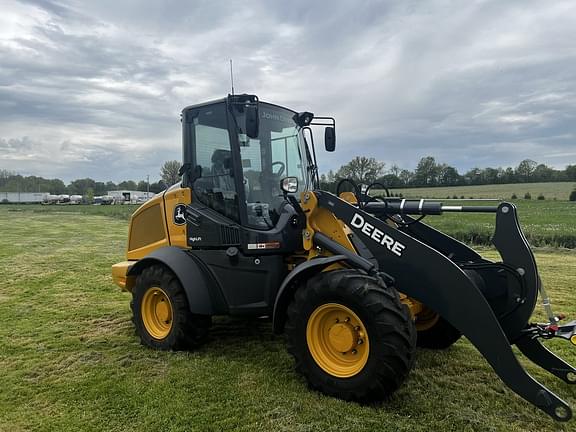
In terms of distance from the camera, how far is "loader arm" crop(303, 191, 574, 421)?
133 inches

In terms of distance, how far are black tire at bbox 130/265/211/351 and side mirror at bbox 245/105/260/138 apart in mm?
1784

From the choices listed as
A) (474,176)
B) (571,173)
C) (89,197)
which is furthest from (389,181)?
(89,197)

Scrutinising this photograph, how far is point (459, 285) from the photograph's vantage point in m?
3.63

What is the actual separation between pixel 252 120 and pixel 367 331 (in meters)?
2.23

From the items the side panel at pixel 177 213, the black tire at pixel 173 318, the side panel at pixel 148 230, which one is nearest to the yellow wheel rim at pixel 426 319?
the black tire at pixel 173 318

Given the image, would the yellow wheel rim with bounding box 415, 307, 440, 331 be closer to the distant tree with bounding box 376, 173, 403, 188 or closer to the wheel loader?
the wheel loader

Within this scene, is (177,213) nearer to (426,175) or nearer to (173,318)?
(173,318)

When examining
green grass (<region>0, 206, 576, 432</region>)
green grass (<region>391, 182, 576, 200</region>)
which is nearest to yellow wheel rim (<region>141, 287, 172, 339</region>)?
green grass (<region>0, 206, 576, 432</region>)

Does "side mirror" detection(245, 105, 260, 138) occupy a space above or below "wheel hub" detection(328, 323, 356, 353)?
above

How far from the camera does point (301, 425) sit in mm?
3506

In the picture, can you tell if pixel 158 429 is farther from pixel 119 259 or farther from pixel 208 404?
pixel 119 259

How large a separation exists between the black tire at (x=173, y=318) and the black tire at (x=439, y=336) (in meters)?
2.31

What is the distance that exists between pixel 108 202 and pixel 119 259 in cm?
7489

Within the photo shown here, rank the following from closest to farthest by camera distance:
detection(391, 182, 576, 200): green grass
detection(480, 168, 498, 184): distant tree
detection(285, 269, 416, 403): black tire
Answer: detection(285, 269, 416, 403): black tire
detection(391, 182, 576, 200): green grass
detection(480, 168, 498, 184): distant tree
